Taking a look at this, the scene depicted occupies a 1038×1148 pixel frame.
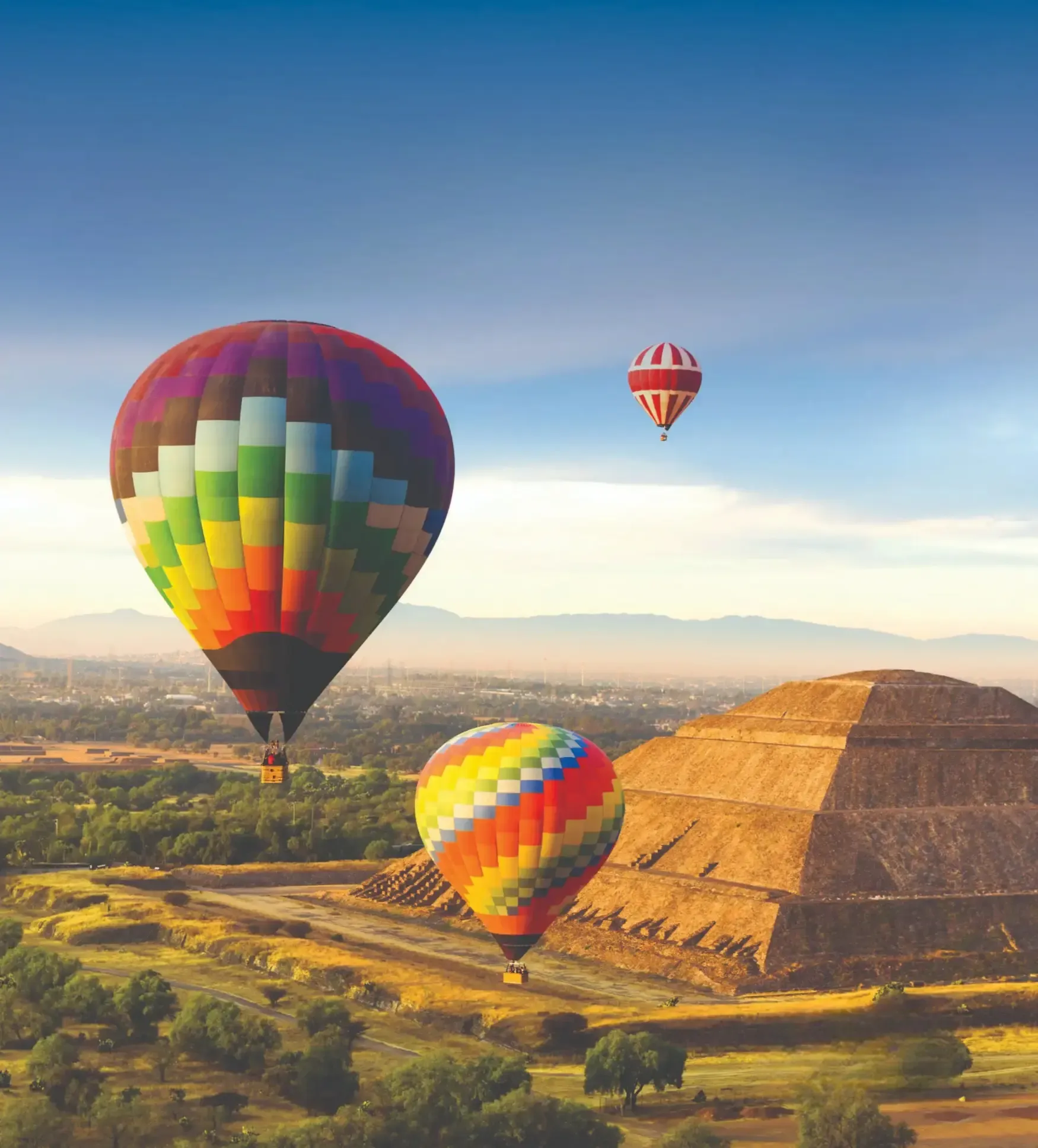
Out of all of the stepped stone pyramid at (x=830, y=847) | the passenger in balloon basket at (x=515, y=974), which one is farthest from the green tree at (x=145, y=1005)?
the stepped stone pyramid at (x=830, y=847)

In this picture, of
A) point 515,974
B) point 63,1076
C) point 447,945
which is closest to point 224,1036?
point 63,1076

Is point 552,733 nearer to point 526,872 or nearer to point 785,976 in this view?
point 526,872

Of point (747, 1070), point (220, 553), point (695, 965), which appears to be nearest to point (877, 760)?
point (695, 965)

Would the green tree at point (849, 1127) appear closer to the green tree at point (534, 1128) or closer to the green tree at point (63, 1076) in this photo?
the green tree at point (534, 1128)

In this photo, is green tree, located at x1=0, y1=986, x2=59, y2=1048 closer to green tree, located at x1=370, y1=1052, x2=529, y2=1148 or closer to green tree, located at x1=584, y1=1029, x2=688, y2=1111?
green tree, located at x1=370, y1=1052, x2=529, y2=1148

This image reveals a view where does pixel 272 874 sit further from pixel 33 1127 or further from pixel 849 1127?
pixel 849 1127

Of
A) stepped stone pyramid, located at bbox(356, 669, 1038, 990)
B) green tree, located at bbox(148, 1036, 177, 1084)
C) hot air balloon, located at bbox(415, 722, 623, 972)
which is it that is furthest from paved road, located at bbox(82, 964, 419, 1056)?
stepped stone pyramid, located at bbox(356, 669, 1038, 990)
